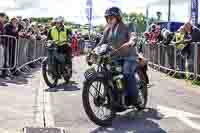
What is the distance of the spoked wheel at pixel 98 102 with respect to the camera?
7.65 metres

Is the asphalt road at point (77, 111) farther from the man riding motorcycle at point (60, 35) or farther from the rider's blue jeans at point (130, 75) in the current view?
the man riding motorcycle at point (60, 35)

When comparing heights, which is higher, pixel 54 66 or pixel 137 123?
pixel 54 66

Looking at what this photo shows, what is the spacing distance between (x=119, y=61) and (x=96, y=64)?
534mm

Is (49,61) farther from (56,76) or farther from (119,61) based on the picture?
(119,61)

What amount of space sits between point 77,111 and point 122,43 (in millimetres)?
1665

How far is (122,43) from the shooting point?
8.36 meters

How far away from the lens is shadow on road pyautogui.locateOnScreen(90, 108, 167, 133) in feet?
25.4

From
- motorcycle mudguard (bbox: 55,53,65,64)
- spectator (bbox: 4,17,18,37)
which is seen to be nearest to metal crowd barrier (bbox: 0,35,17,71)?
spectator (bbox: 4,17,18,37)

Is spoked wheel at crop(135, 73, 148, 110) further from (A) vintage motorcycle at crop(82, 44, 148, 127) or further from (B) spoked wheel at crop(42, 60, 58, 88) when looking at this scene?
(B) spoked wheel at crop(42, 60, 58, 88)

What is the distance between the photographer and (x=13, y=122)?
26.4ft

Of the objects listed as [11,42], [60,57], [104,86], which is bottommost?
[104,86]

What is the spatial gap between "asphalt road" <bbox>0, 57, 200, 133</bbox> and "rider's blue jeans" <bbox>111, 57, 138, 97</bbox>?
501 mm

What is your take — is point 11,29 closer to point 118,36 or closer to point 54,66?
point 54,66

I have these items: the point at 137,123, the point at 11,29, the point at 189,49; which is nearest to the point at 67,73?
the point at 11,29
